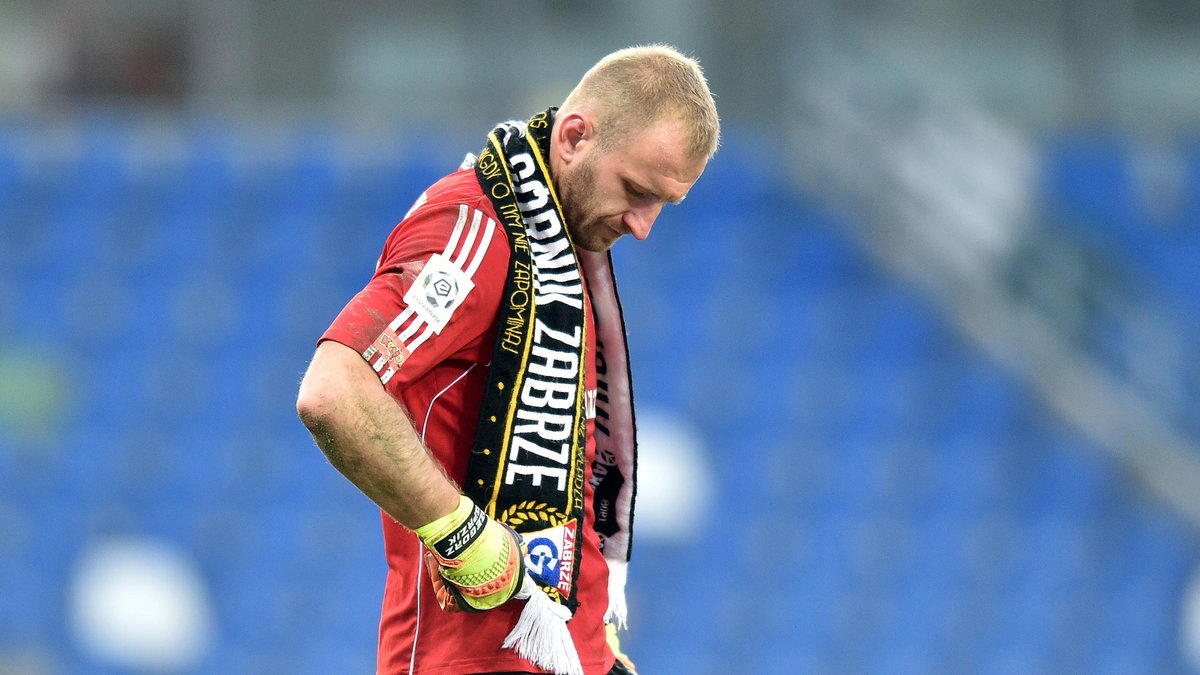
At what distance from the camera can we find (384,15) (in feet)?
31.4

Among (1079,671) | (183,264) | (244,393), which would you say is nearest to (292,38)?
(183,264)

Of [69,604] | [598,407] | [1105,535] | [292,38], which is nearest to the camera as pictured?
[598,407]

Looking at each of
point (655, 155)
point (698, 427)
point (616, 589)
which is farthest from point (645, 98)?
point (698, 427)

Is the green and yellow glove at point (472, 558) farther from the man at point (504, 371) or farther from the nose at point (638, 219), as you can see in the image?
the nose at point (638, 219)

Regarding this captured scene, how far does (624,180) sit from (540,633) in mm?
822

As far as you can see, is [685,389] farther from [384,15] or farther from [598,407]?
[598,407]

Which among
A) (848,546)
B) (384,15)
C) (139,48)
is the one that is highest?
(384,15)

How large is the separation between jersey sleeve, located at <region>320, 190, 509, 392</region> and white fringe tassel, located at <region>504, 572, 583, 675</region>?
44cm

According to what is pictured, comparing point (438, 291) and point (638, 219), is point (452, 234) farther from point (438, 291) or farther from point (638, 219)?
point (638, 219)

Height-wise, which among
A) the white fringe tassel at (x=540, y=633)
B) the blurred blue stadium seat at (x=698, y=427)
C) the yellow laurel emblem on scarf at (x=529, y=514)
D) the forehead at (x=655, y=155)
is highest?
the blurred blue stadium seat at (x=698, y=427)

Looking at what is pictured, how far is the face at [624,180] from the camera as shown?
2.72 metres

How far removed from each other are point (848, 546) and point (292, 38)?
178 inches

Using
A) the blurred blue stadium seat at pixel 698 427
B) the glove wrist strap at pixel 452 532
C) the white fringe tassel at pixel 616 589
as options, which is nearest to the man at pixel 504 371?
the glove wrist strap at pixel 452 532

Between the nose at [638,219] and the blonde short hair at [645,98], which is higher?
the blonde short hair at [645,98]
